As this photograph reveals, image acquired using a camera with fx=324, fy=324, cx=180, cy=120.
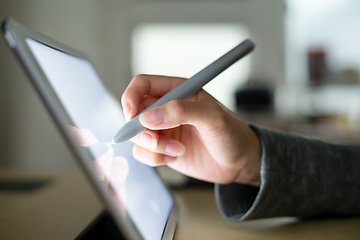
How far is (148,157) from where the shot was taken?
0.36 metres

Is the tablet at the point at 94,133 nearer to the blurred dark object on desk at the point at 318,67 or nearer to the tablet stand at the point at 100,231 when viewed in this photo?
the tablet stand at the point at 100,231

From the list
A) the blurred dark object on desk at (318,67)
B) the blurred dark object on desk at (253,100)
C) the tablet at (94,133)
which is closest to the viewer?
the tablet at (94,133)

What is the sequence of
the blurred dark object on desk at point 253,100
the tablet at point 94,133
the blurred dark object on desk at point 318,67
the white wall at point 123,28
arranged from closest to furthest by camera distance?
the tablet at point 94,133
the blurred dark object on desk at point 253,100
the white wall at point 123,28
the blurred dark object on desk at point 318,67

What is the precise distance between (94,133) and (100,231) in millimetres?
139

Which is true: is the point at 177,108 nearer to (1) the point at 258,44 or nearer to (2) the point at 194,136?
(2) the point at 194,136

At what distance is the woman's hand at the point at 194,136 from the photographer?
11.6 inches

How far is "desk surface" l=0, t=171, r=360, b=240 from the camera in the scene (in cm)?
33

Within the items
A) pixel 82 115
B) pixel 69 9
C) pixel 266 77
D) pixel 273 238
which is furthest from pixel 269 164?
pixel 266 77

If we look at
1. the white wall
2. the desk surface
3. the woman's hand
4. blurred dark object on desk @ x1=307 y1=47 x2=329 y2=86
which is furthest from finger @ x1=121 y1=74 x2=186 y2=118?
blurred dark object on desk @ x1=307 y1=47 x2=329 y2=86

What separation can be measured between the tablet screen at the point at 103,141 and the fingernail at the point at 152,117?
0.11ft

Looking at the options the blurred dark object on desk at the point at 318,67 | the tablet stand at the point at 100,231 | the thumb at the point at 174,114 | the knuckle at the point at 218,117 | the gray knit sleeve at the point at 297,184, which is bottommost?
the blurred dark object on desk at the point at 318,67

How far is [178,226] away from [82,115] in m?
0.18

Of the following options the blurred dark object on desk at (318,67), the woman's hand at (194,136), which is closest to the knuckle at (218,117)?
the woman's hand at (194,136)

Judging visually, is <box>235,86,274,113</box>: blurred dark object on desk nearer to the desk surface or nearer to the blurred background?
the blurred background
